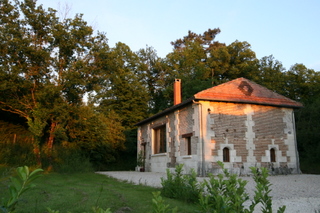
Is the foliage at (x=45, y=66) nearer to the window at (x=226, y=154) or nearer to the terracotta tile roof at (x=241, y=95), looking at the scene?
the terracotta tile roof at (x=241, y=95)

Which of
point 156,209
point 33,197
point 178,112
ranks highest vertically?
point 178,112

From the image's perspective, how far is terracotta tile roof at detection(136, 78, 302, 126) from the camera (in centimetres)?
1383

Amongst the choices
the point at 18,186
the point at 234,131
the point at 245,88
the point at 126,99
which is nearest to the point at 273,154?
the point at 234,131

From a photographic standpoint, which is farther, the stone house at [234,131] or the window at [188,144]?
the window at [188,144]

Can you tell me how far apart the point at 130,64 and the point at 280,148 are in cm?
2230

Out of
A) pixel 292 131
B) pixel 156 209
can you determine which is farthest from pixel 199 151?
pixel 156 209

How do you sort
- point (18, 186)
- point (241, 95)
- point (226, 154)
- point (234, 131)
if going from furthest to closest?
1. point (241, 95)
2. point (234, 131)
3. point (226, 154)
4. point (18, 186)

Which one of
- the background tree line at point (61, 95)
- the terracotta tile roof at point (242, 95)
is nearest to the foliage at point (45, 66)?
the background tree line at point (61, 95)

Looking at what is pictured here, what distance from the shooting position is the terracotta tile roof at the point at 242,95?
13863 millimetres

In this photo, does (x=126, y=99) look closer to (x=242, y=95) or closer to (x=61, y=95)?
(x=61, y=95)

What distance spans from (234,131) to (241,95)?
2.00m

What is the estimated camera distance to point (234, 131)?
46.4 ft

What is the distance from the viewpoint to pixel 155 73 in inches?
1359

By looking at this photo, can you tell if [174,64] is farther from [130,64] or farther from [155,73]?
[130,64]
